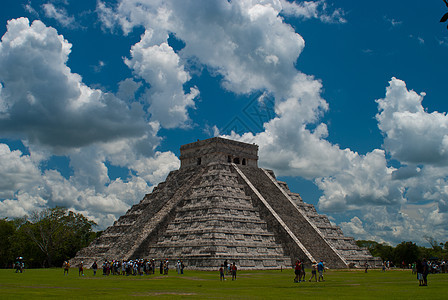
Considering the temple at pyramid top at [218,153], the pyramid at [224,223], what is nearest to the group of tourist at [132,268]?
the pyramid at [224,223]

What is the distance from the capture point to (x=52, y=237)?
51.5 metres

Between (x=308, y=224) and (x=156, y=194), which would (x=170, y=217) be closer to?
(x=156, y=194)

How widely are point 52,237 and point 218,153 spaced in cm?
2374

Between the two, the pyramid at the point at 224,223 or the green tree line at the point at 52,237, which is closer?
the pyramid at the point at 224,223

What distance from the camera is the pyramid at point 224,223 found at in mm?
30703

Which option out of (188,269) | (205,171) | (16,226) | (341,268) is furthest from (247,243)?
(16,226)

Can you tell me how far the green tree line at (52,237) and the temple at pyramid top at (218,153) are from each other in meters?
17.1

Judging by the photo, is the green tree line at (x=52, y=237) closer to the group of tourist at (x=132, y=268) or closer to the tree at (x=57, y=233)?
the tree at (x=57, y=233)

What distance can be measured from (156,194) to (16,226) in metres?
25.6

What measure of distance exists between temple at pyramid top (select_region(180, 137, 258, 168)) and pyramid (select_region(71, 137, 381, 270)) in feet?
0.32

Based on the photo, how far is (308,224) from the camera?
36.7m

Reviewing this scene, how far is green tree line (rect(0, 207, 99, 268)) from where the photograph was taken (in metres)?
51.1

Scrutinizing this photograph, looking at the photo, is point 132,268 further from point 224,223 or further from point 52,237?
point 52,237

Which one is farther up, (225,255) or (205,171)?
(205,171)
